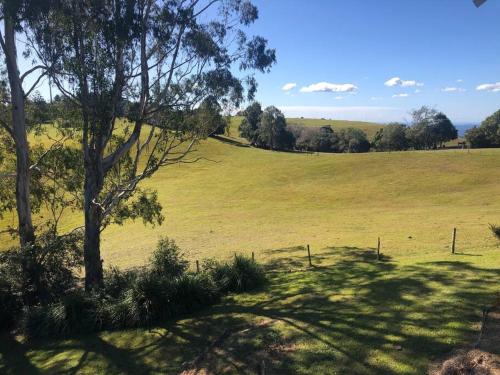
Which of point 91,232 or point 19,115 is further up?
point 19,115

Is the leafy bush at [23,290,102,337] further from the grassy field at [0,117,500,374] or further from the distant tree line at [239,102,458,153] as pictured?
the distant tree line at [239,102,458,153]

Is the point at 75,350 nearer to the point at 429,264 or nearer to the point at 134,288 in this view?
the point at 134,288

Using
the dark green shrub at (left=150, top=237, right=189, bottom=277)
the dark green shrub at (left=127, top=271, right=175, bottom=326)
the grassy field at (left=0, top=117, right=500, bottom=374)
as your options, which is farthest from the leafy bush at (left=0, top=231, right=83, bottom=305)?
the dark green shrub at (left=127, top=271, right=175, bottom=326)

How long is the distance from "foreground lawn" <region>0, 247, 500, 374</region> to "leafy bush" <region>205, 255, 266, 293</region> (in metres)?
0.69

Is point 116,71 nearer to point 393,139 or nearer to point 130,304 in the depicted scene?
point 130,304

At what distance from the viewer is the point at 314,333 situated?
31.0 ft

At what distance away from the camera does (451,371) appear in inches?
273

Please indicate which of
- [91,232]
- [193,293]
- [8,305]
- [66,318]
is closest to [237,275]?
[193,293]

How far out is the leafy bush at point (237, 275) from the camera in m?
15.0

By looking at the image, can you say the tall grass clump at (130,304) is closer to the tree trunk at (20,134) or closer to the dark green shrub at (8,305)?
the dark green shrub at (8,305)

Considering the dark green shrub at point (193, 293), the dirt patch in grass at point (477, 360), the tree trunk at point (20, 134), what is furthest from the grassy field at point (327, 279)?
the tree trunk at point (20, 134)

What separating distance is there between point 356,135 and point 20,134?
93.6 metres

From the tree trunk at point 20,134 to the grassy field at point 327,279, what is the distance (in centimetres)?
465

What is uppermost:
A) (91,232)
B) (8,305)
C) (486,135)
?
(486,135)
